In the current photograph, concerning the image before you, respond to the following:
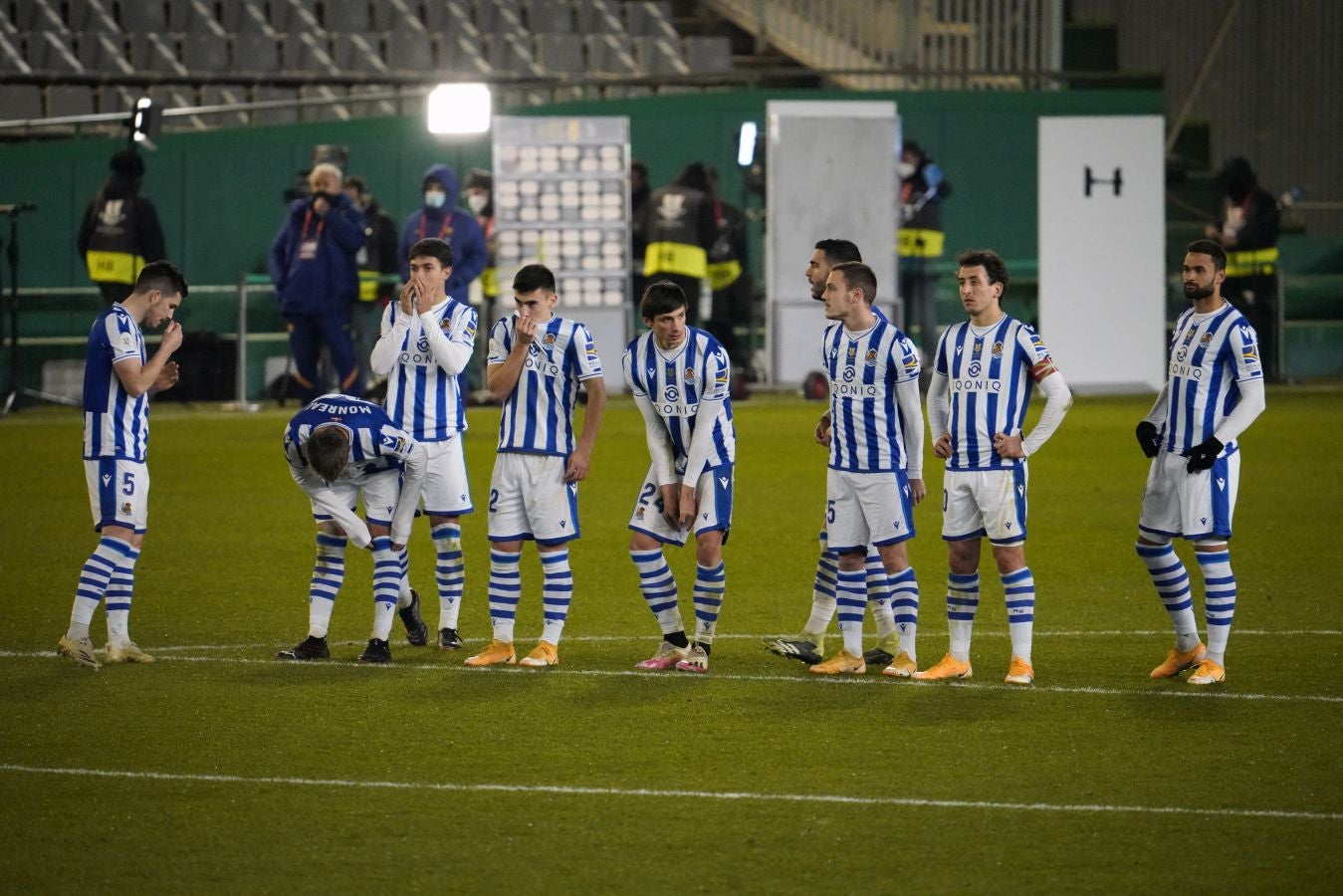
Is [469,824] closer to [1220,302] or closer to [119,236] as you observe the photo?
[1220,302]

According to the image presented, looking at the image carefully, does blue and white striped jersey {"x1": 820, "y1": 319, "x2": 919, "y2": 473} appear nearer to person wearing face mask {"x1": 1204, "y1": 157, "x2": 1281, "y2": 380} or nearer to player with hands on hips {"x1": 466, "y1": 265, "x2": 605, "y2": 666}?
player with hands on hips {"x1": 466, "y1": 265, "x2": 605, "y2": 666}

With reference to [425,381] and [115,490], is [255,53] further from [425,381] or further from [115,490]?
[115,490]

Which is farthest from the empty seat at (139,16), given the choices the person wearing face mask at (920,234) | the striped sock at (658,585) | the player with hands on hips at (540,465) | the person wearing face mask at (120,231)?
the striped sock at (658,585)

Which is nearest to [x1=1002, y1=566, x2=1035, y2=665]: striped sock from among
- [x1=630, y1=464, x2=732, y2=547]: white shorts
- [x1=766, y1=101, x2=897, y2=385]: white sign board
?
[x1=630, y1=464, x2=732, y2=547]: white shorts


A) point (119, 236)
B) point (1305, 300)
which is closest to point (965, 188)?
point (1305, 300)

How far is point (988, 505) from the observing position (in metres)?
7.93

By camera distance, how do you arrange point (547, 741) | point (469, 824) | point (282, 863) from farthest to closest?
1. point (547, 741)
2. point (469, 824)
3. point (282, 863)

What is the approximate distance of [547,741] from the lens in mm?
7012

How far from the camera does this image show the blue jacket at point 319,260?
17.5 m

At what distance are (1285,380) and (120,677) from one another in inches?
744

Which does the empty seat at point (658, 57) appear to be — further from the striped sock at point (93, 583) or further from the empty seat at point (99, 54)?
the striped sock at point (93, 583)

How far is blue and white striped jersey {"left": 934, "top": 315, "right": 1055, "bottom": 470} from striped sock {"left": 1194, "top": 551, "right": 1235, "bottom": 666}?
94cm

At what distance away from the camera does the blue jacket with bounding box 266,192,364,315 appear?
57.4 feet

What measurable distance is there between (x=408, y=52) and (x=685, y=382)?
1803 centimetres
